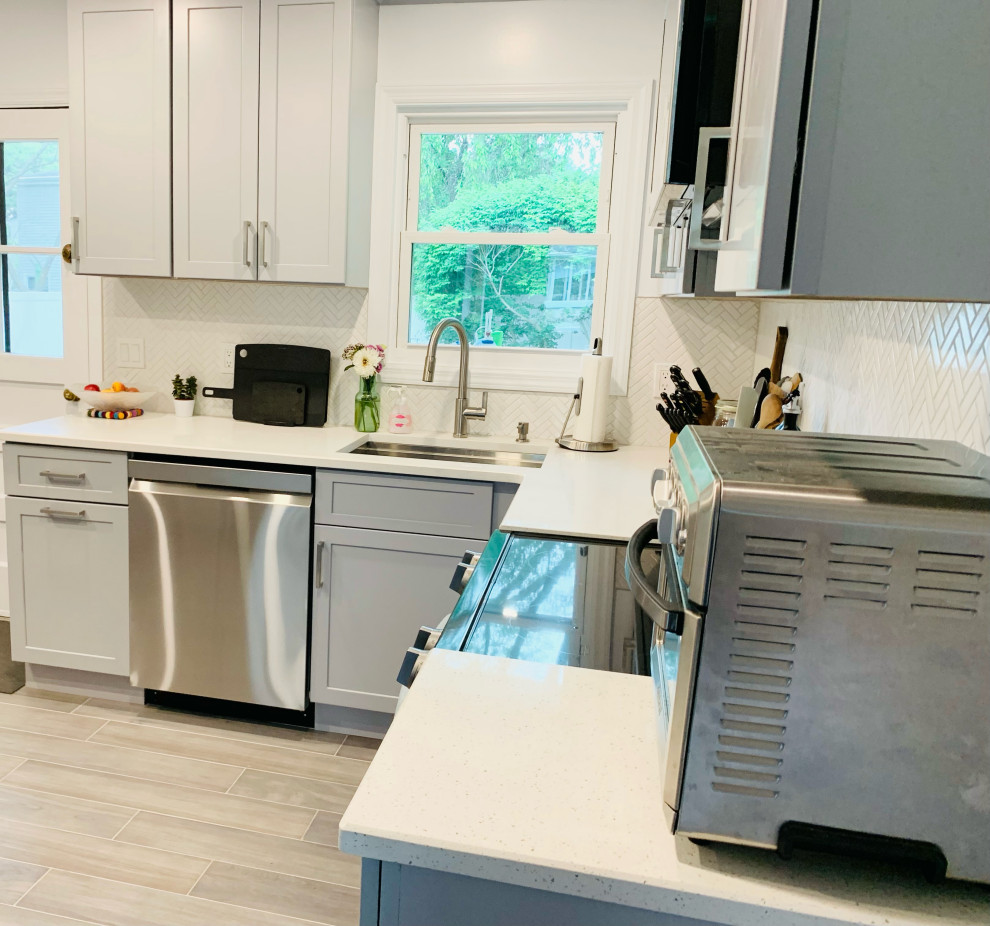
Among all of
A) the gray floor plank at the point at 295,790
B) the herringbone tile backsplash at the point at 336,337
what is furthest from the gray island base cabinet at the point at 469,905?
the herringbone tile backsplash at the point at 336,337

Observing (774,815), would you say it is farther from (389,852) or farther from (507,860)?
(389,852)

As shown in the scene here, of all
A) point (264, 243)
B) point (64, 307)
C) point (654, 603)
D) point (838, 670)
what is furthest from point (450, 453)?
point (838, 670)

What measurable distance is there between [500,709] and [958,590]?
0.50 m

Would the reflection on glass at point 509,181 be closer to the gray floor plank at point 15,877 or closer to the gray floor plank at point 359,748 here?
the gray floor plank at point 359,748

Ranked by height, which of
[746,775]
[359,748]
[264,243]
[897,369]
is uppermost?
[264,243]

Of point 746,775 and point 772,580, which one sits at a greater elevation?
point 772,580

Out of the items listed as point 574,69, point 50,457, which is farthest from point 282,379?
point 574,69

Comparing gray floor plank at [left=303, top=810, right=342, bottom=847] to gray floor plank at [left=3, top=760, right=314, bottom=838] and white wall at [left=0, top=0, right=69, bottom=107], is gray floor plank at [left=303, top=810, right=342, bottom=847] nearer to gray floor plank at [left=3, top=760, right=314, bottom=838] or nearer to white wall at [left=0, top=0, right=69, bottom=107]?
gray floor plank at [left=3, top=760, right=314, bottom=838]

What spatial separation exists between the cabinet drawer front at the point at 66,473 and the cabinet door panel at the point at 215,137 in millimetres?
743

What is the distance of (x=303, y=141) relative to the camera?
2670mm

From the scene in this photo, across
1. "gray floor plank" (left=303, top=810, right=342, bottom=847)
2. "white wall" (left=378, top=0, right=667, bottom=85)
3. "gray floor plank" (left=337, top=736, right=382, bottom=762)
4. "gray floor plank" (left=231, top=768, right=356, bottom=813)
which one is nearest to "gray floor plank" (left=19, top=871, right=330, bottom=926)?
"gray floor plank" (left=303, top=810, right=342, bottom=847)

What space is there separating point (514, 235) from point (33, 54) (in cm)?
205

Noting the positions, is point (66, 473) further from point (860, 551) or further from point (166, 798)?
point (860, 551)

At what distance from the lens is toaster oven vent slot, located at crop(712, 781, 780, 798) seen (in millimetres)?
675
